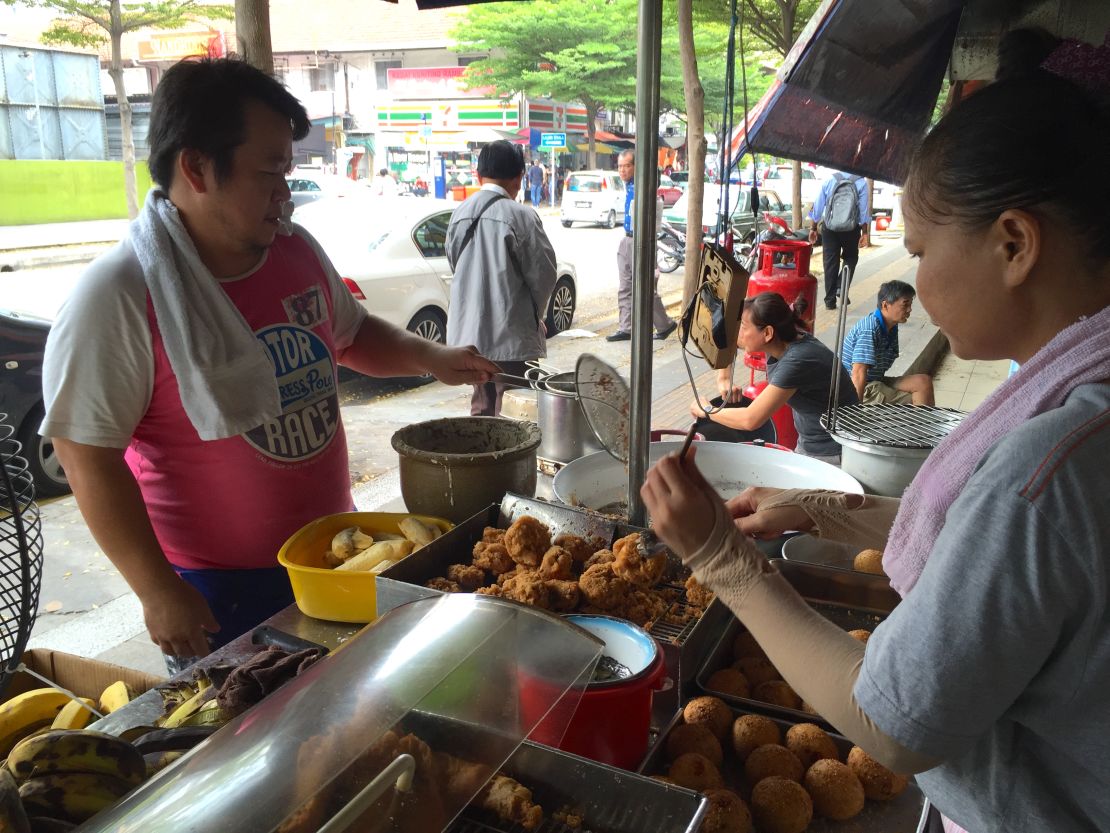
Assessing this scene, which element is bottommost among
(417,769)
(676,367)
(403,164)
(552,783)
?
(676,367)

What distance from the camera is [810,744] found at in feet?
4.69

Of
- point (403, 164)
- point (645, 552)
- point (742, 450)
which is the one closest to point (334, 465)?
point (645, 552)

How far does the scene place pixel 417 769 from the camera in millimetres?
999

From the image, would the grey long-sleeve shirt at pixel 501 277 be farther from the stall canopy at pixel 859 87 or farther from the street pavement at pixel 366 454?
the stall canopy at pixel 859 87

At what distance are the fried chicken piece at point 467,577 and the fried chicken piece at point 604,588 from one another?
0.76 feet

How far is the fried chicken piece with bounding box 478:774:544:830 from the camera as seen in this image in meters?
1.18

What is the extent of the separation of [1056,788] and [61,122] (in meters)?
26.1

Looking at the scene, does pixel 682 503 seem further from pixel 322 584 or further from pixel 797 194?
pixel 797 194

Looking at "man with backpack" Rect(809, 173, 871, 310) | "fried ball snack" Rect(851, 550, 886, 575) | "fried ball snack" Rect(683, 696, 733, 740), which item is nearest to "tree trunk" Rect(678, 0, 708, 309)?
"man with backpack" Rect(809, 173, 871, 310)

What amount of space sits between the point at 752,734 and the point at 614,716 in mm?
309

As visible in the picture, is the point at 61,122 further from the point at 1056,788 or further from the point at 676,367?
the point at 1056,788

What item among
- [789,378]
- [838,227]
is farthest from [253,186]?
[838,227]

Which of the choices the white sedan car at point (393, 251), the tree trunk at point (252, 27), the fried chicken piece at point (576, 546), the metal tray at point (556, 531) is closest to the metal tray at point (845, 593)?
the metal tray at point (556, 531)

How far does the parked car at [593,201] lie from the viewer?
2366 cm
